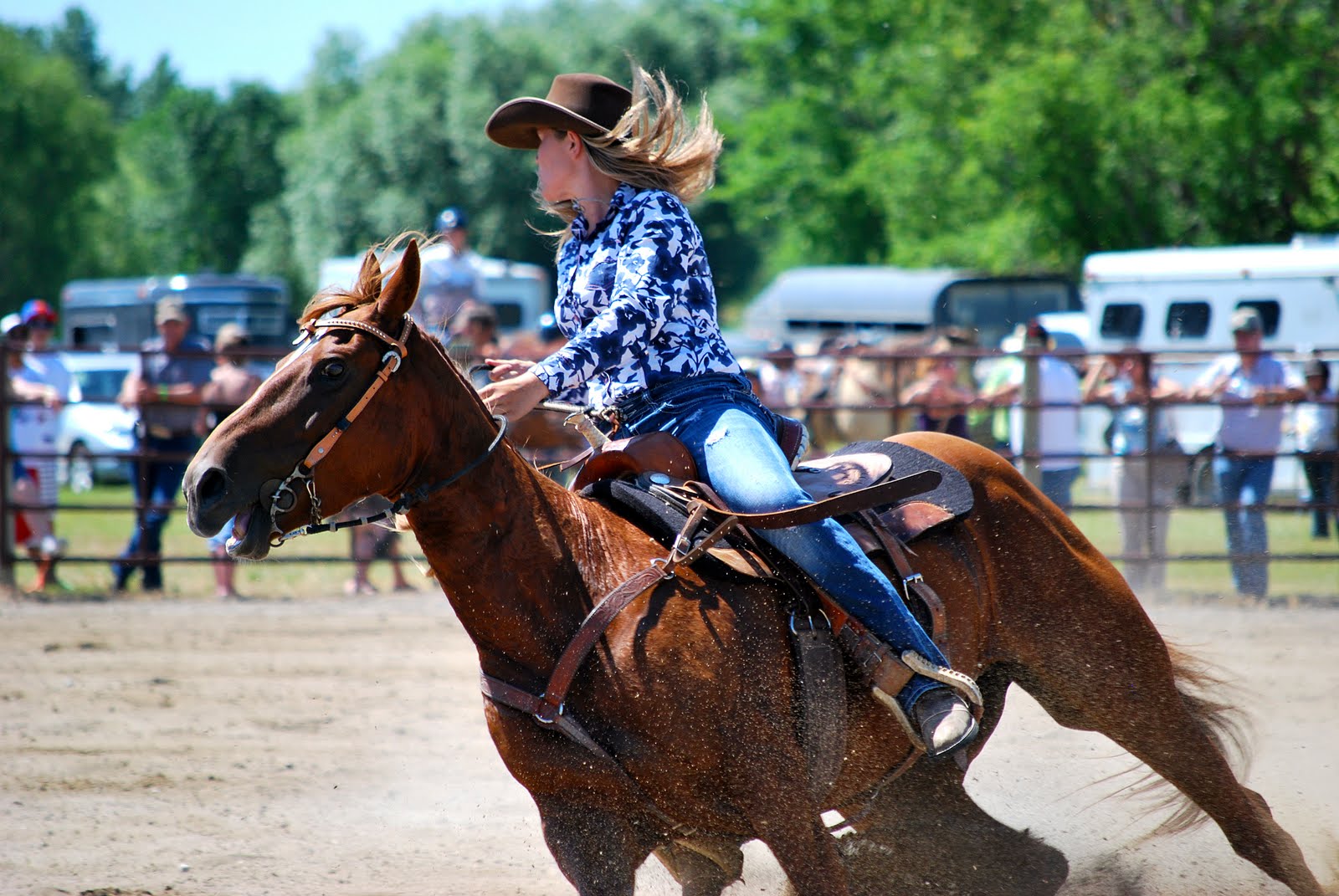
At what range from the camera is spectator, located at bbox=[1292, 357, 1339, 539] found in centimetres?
935

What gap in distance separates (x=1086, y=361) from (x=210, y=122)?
2328 inches

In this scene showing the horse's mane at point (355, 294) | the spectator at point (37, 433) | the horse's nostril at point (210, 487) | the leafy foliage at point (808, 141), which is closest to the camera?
the horse's nostril at point (210, 487)

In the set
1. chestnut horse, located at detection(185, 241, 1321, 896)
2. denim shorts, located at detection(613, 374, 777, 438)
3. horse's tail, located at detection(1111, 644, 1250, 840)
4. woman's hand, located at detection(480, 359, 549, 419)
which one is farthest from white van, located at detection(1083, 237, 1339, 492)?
woman's hand, located at detection(480, 359, 549, 419)

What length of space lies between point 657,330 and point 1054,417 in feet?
24.1

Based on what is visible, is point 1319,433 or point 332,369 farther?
point 1319,433

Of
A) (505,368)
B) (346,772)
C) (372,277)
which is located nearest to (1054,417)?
(346,772)

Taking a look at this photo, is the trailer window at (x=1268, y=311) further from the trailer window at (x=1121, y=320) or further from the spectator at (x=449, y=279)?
the spectator at (x=449, y=279)

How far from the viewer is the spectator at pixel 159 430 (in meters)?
9.63

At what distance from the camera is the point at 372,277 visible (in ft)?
9.16

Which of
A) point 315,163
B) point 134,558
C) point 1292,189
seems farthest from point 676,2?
point 134,558

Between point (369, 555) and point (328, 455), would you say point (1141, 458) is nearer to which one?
Answer: point (369, 555)

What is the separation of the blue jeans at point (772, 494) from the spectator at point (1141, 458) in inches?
253

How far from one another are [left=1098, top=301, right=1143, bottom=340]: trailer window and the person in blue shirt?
13.0 metres

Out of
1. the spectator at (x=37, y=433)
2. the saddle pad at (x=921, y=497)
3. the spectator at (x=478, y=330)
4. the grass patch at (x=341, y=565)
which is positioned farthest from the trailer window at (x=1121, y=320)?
the saddle pad at (x=921, y=497)
